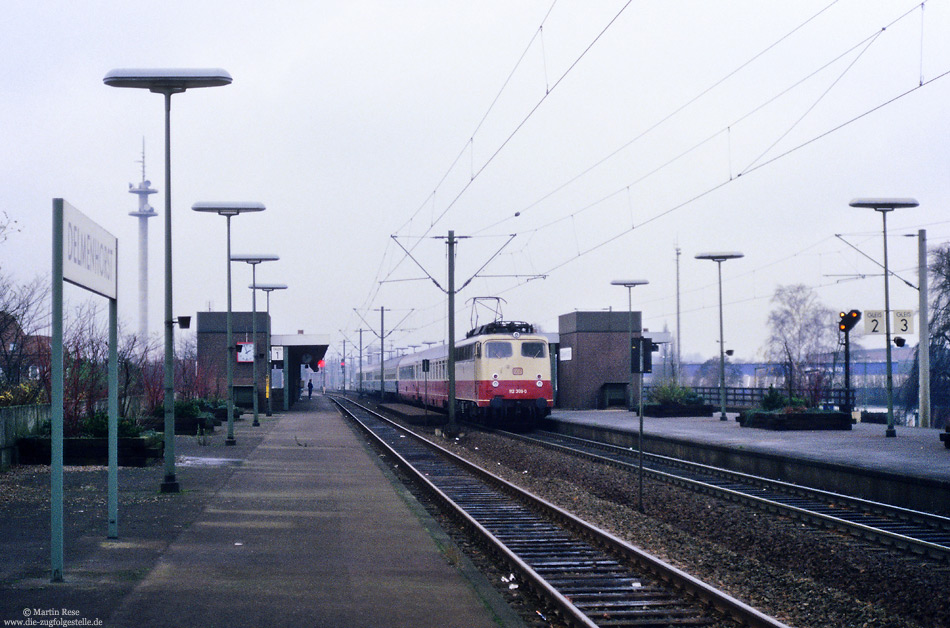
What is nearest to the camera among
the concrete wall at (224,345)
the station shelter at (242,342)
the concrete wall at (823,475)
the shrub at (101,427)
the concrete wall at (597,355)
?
the concrete wall at (823,475)

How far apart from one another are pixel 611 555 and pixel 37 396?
1405 cm

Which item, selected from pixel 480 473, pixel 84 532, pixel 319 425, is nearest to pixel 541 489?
Result: pixel 480 473

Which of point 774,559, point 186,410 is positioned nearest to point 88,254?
point 774,559

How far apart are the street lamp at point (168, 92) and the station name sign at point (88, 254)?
450 cm

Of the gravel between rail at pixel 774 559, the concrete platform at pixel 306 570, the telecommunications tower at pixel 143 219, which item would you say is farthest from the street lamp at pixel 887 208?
the telecommunications tower at pixel 143 219

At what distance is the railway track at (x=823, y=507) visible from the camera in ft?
38.1

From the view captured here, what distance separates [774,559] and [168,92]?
1059 cm

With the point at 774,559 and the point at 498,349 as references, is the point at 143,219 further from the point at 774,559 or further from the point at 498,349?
the point at 774,559

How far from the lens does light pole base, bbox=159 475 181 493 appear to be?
591 inches

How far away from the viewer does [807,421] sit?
2798 cm

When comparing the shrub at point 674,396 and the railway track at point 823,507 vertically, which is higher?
the shrub at point 674,396

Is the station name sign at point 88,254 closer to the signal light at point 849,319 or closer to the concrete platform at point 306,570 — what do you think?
the concrete platform at point 306,570

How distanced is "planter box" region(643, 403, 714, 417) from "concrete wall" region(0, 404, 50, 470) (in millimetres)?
24141

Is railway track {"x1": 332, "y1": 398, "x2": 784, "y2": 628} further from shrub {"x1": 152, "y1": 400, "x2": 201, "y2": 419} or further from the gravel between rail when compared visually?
shrub {"x1": 152, "y1": 400, "x2": 201, "y2": 419}
